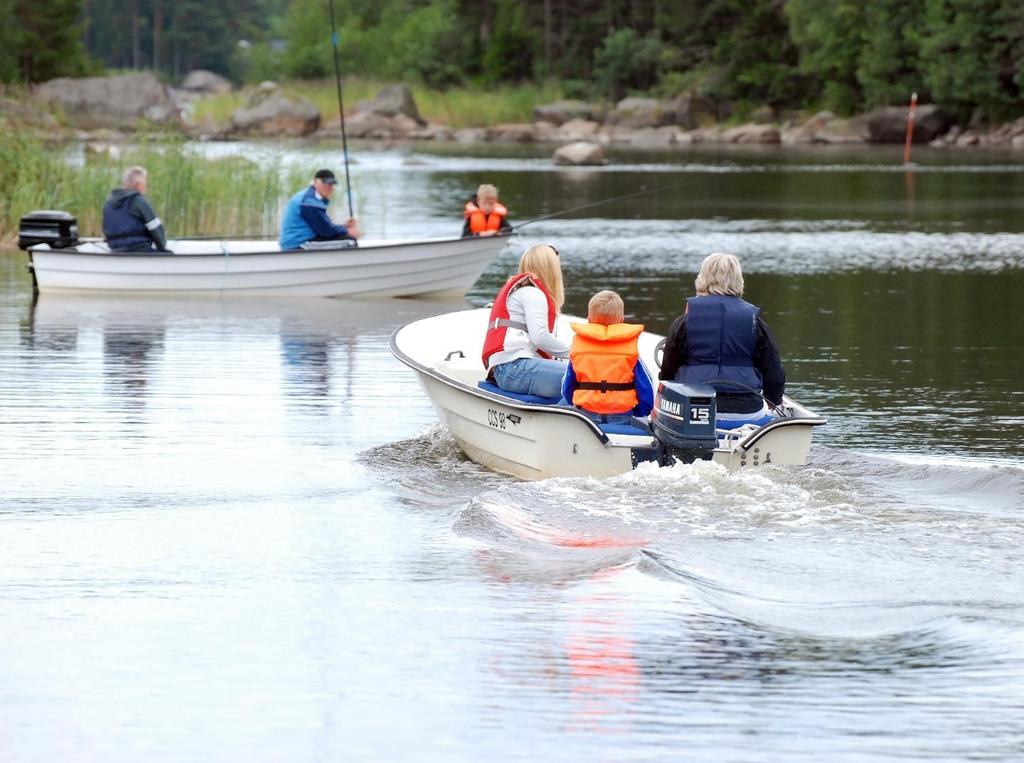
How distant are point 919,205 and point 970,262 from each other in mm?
10100

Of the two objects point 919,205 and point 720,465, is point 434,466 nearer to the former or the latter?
point 720,465

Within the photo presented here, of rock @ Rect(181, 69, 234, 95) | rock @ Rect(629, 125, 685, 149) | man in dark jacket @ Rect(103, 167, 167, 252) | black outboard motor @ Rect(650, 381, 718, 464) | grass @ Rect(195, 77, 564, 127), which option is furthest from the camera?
rock @ Rect(181, 69, 234, 95)

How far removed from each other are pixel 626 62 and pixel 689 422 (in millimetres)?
73439

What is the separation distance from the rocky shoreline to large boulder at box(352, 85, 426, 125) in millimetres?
43

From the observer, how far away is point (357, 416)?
10.9m

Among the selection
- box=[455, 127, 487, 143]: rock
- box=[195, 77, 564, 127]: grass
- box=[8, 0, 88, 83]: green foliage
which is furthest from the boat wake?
box=[8, 0, 88, 83]: green foliage

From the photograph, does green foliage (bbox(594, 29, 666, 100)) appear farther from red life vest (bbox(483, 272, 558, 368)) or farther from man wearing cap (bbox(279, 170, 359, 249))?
red life vest (bbox(483, 272, 558, 368))

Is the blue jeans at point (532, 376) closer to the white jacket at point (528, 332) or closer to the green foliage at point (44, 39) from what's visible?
the white jacket at point (528, 332)

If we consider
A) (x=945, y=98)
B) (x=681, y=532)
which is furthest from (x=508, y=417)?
(x=945, y=98)

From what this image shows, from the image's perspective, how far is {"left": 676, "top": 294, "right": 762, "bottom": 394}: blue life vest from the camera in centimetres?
837

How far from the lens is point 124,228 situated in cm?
1677

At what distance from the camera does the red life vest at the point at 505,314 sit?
9.15m

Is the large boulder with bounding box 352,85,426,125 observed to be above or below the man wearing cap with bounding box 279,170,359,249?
above

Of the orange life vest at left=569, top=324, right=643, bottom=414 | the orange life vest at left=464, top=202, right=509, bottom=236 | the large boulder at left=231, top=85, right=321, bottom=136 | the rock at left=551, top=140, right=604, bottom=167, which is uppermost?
the large boulder at left=231, top=85, right=321, bottom=136
